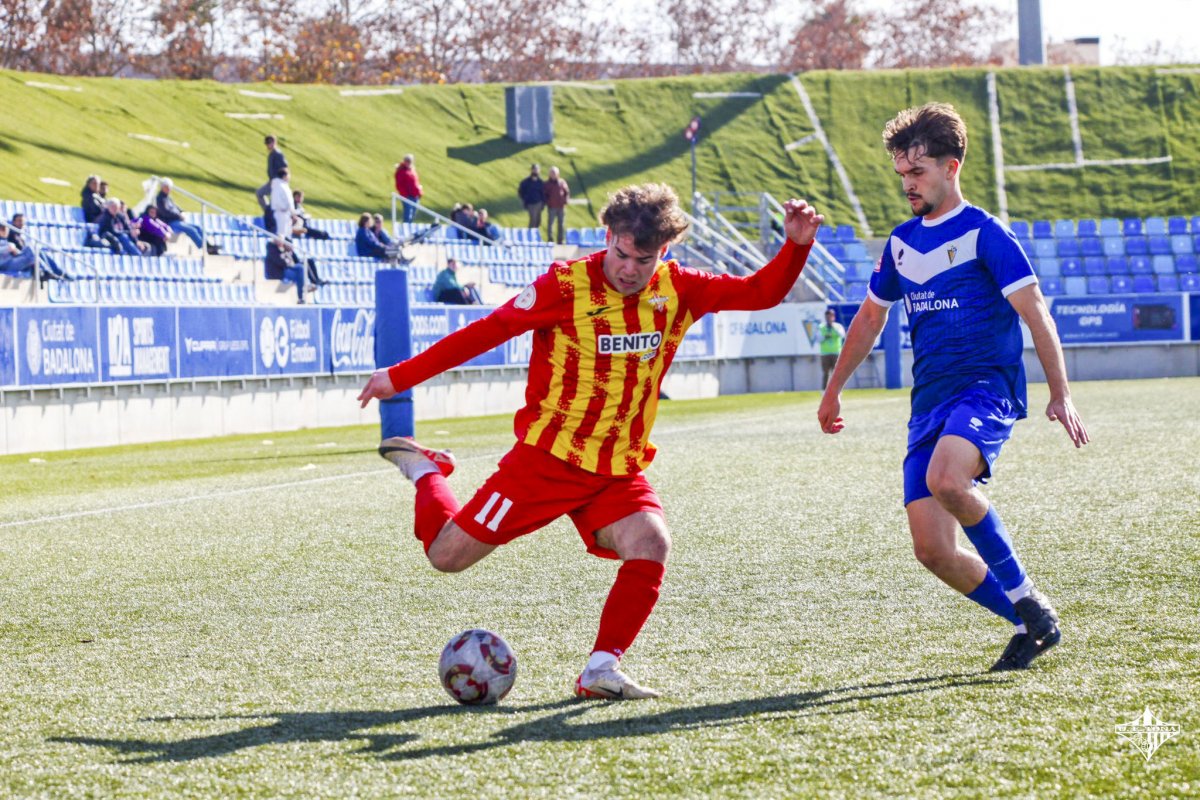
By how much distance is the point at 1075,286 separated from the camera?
38.4 metres

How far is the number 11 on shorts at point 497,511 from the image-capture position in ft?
16.3

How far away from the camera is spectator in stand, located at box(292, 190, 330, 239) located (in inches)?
1021

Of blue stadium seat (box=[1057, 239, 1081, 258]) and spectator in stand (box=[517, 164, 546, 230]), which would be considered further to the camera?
blue stadium seat (box=[1057, 239, 1081, 258])

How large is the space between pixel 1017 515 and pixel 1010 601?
4083 millimetres

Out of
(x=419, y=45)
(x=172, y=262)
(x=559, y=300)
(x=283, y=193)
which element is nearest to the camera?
(x=559, y=300)

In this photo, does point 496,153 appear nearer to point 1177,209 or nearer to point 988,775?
point 1177,209

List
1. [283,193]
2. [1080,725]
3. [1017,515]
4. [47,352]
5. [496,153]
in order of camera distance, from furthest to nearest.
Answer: [496,153]
[283,193]
[47,352]
[1017,515]
[1080,725]

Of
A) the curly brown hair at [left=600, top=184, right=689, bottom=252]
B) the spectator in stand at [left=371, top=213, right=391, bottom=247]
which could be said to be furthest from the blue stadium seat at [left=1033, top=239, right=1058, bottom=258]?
the curly brown hair at [left=600, top=184, right=689, bottom=252]

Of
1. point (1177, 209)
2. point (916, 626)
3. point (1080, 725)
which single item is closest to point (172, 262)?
point (916, 626)

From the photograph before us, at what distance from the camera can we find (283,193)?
25.0 m

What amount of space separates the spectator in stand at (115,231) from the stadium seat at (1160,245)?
1111 inches

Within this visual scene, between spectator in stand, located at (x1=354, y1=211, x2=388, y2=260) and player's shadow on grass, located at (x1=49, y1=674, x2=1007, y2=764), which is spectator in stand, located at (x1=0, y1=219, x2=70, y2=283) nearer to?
spectator in stand, located at (x1=354, y1=211, x2=388, y2=260)

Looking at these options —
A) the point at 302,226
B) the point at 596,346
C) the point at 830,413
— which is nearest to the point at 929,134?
the point at 830,413

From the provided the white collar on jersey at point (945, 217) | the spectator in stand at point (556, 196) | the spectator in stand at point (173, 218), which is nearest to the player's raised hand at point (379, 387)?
the white collar on jersey at point (945, 217)
